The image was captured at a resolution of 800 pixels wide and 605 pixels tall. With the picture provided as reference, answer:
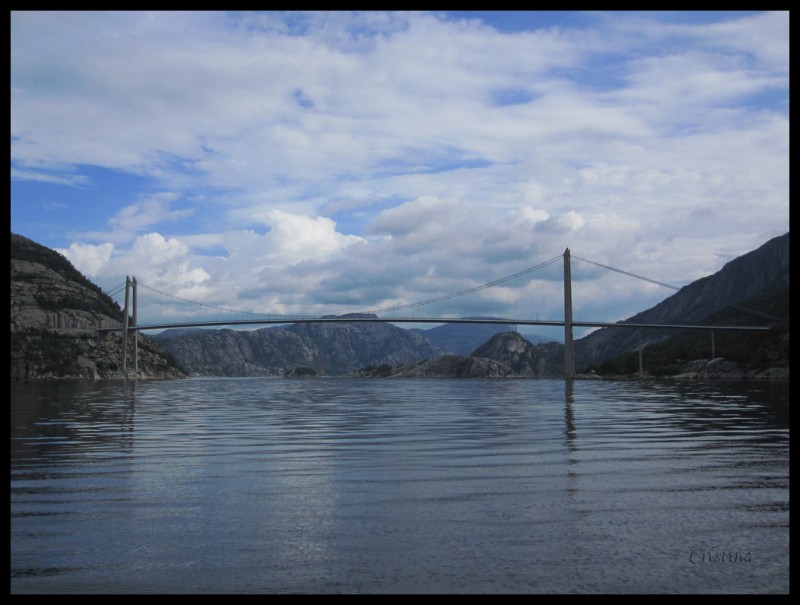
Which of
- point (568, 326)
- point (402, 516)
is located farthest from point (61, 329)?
point (402, 516)

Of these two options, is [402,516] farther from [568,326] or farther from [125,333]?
[125,333]

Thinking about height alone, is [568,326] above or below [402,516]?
above

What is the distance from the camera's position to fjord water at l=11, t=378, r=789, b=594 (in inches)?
277

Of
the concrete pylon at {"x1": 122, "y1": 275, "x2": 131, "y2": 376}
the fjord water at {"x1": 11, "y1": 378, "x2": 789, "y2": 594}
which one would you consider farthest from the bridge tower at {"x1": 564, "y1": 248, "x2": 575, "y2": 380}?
the fjord water at {"x1": 11, "y1": 378, "x2": 789, "y2": 594}

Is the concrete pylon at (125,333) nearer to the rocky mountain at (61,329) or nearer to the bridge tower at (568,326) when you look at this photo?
the rocky mountain at (61,329)

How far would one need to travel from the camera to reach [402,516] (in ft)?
31.2

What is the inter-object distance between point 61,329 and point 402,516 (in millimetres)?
155572

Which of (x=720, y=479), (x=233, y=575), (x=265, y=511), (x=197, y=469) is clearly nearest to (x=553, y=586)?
(x=233, y=575)

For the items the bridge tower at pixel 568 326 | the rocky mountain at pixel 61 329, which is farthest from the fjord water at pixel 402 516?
the rocky mountain at pixel 61 329

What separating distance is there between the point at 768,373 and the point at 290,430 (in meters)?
94.2

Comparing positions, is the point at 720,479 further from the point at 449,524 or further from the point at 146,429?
the point at 146,429

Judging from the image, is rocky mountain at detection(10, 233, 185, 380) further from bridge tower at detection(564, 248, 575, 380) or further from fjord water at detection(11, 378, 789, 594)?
fjord water at detection(11, 378, 789, 594)

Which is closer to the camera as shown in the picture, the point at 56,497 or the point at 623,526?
the point at 623,526

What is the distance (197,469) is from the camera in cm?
1402
